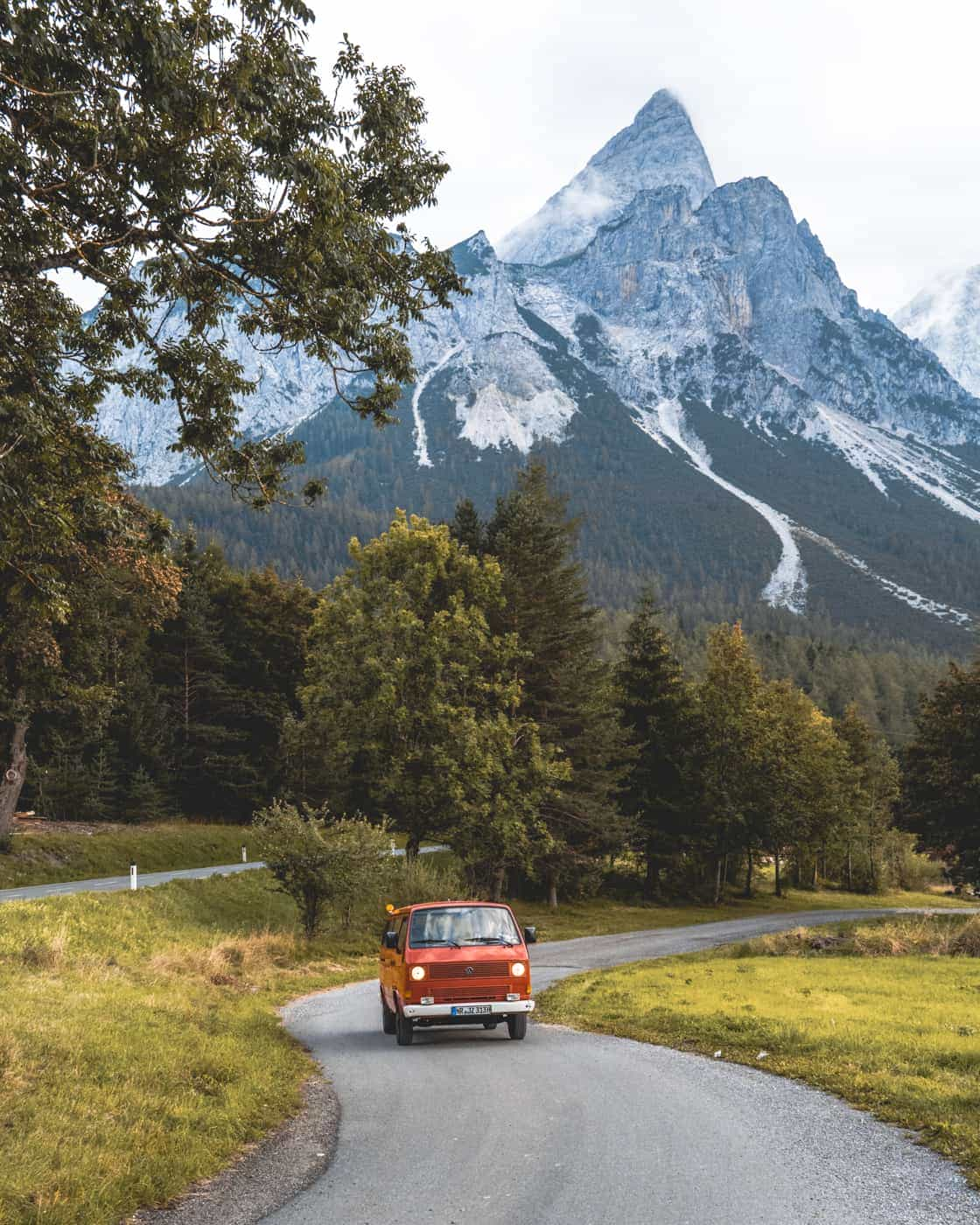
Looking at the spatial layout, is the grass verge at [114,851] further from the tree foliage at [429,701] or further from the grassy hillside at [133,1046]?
the tree foliage at [429,701]

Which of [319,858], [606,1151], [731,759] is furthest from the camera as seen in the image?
[731,759]

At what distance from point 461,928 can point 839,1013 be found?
255 inches

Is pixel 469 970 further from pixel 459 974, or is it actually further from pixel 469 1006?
pixel 469 1006

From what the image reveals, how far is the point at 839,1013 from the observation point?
15.3 m

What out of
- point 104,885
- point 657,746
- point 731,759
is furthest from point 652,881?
point 104,885

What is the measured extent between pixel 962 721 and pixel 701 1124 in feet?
108

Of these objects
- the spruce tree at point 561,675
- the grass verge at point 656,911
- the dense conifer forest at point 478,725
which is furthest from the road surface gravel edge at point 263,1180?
the spruce tree at point 561,675

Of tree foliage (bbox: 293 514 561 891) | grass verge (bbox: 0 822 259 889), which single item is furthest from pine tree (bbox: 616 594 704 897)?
grass verge (bbox: 0 822 259 889)

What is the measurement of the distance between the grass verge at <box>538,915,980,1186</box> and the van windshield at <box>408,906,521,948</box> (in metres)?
2.57

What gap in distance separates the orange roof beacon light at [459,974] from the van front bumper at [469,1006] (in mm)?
13

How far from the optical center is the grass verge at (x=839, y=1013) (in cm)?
973

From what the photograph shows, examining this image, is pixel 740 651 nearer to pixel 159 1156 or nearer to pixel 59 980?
pixel 59 980

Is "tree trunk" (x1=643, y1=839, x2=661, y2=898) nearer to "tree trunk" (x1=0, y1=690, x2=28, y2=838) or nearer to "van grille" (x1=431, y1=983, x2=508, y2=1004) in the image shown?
"tree trunk" (x1=0, y1=690, x2=28, y2=838)

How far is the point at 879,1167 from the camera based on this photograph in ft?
24.0
